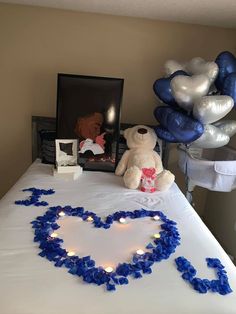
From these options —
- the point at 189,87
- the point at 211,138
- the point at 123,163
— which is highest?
the point at 189,87

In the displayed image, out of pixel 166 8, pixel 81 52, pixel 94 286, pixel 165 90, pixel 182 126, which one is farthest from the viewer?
pixel 81 52

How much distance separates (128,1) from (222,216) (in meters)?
1.92

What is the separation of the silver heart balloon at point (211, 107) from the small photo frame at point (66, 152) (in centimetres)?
96

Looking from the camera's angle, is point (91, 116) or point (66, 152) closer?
point (66, 152)

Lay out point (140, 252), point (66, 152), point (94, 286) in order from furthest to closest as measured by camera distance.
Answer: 1. point (66, 152)
2. point (140, 252)
3. point (94, 286)

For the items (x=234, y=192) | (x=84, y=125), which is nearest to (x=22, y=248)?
(x=84, y=125)

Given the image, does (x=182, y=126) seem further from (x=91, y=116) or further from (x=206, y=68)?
(x=91, y=116)

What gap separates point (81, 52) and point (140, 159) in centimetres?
108

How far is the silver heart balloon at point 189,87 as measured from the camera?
1741 millimetres

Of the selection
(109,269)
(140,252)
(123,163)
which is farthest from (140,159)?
(109,269)

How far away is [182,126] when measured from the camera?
1.79 meters

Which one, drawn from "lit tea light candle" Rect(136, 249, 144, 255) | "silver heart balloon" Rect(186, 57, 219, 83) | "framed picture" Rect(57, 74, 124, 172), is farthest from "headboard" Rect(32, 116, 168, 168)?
"lit tea light candle" Rect(136, 249, 144, 255)

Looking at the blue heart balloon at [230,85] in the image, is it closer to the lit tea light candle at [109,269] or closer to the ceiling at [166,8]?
the ceiling at [166,8]

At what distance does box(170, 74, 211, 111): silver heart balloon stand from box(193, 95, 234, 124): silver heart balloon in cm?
5
